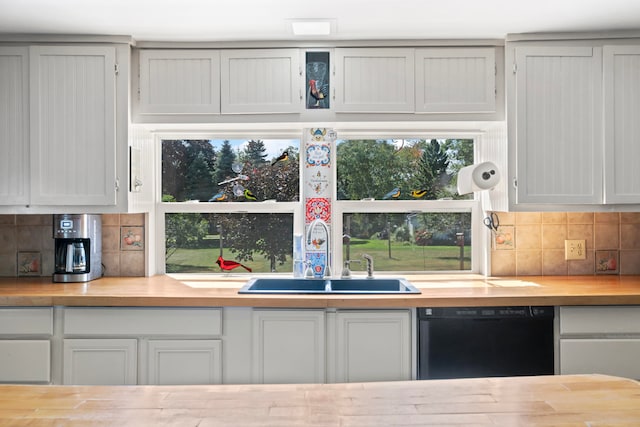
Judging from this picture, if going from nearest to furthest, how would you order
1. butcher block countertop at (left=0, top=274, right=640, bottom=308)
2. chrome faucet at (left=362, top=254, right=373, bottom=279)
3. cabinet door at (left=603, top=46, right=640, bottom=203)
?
butcher block countertop at (left=0, top=274, right=640, bottom=308), cabinet door at (left=603, top=46, right=640, bottom=203), chrome faucet at (left=362, top=254, right=373, bottom=279)

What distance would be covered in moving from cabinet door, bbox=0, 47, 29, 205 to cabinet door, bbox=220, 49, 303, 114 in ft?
3.35

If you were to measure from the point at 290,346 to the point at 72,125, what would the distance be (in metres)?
1.59

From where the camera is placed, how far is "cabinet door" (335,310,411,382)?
2537mm

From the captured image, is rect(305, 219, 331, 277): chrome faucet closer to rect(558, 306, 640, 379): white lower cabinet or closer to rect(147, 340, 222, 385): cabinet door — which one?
rect(147, 340, 222, 385): cabinet door

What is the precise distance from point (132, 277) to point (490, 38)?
7.83ft

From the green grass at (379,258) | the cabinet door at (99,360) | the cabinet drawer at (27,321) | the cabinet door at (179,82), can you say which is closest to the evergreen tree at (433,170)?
the green grass at (379,258)

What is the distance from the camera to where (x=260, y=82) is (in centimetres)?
294

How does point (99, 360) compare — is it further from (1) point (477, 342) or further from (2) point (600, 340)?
(2) point (600, 340)

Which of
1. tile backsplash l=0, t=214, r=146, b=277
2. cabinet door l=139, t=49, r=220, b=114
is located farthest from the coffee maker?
cabinet door l=139, t=49, r=220, b=114

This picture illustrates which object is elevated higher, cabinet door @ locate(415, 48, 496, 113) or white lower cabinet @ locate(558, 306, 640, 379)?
cabinet door @ locate(415, 48, 496, 113)

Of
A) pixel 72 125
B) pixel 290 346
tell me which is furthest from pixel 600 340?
pixel 72 125

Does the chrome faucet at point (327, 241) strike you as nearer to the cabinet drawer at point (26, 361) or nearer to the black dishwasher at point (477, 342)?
the black dishwasher at point (477, 342)

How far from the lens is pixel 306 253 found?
3199 mm

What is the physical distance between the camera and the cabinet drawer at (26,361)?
257 cm
